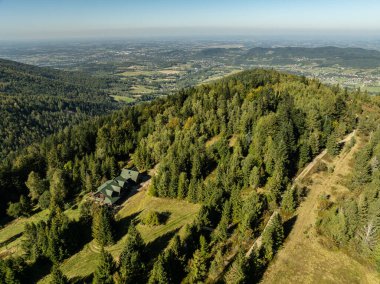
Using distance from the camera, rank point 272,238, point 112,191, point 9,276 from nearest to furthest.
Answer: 1. point 9,276
2. point 272,238
3. point 112,191

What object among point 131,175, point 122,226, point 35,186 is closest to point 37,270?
point 122,226

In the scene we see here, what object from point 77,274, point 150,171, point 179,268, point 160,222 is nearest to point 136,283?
point 179,268

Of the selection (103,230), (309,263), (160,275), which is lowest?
(309,263)

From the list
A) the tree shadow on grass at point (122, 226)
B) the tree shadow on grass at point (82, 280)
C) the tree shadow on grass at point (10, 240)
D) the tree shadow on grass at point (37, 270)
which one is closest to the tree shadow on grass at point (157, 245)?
the tree shadow on grass at point (122, 226)

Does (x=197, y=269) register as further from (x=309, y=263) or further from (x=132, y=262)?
(x=309, y=263)

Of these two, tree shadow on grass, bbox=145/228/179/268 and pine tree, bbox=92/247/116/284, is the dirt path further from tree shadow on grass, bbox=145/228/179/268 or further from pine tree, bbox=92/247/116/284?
pine tree, bbox=92/247/116/284

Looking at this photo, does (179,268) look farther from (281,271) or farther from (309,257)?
(309,257)
